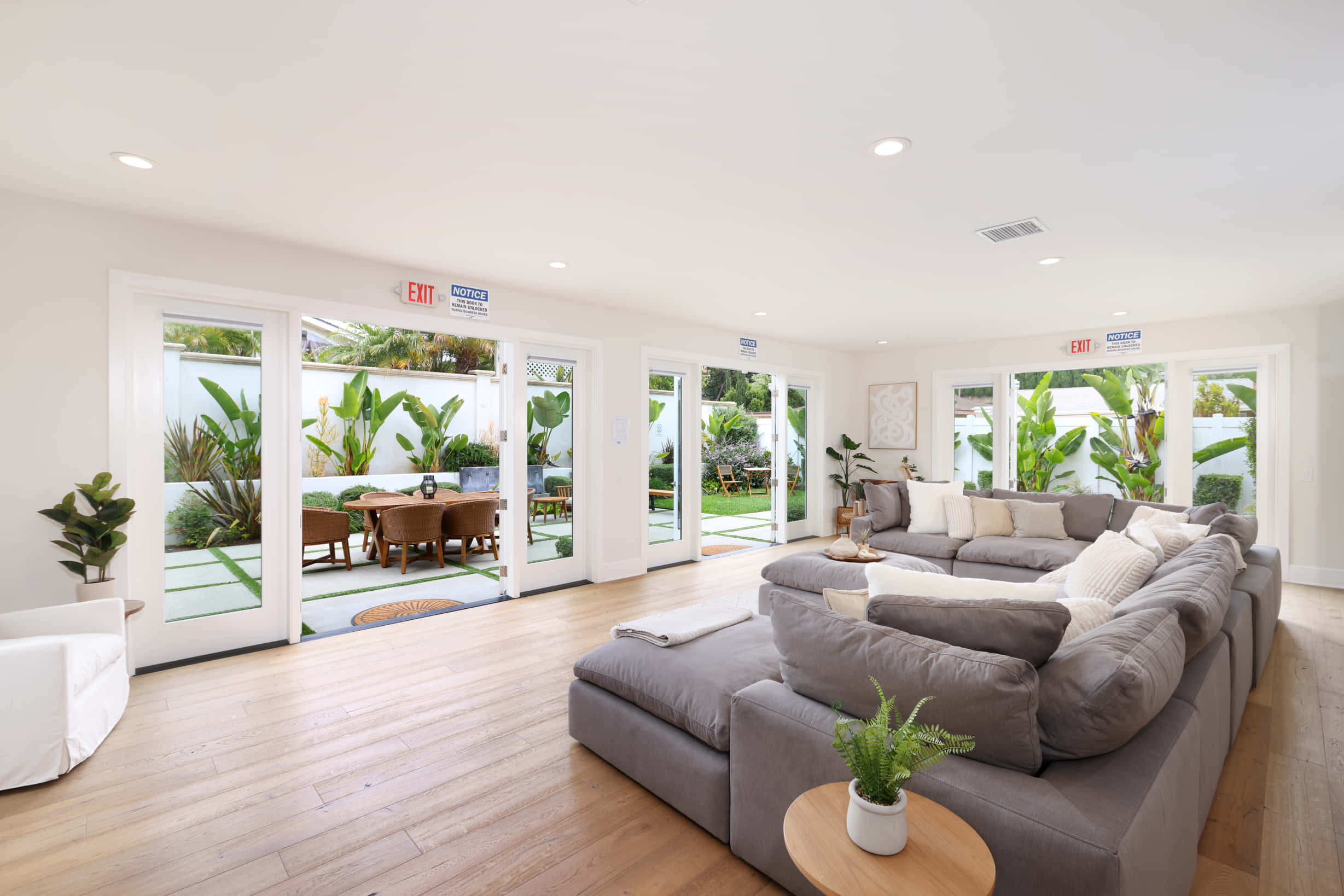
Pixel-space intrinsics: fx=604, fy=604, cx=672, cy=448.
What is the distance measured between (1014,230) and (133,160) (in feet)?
15.3

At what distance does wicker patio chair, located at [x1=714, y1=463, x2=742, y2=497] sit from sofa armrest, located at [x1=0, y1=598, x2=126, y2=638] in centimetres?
1000

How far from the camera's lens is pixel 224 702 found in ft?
10.3

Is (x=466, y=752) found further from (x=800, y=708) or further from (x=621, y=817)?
(x=800, y=708)

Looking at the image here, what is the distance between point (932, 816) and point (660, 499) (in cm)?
537

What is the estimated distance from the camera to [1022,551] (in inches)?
196

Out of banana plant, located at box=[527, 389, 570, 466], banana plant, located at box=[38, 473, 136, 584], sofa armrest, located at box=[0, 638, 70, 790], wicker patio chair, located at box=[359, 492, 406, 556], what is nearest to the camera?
sofa armrest, located at box=[0, 638, 70, 790]

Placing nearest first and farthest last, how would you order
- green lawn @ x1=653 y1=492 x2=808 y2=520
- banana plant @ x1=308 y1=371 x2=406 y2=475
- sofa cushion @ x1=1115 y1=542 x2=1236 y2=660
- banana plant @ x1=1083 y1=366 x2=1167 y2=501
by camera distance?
sofa cushion @ x1=1115 y1=542 x2=1236 y2=660, banana plant @ x1=1083 y1=366 x2=1167 y2=501, banana plant @ x1=308 y1=371 x2=406 y2=475, green lawn @ x1=653 y1=492 x2=808 y2=520

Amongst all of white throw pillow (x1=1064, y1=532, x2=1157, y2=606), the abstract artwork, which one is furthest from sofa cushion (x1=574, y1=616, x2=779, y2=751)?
the abstract artwork

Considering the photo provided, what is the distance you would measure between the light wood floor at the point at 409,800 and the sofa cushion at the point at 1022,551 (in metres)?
1.40

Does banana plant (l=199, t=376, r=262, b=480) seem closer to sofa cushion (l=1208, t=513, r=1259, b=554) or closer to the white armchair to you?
the white armchair

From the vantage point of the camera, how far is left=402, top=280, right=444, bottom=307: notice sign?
Answer: 4.42 m

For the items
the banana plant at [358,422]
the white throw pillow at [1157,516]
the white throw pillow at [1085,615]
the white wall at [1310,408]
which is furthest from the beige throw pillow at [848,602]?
the banana plant at [358,422]

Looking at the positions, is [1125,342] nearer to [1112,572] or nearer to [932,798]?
[1112,572]

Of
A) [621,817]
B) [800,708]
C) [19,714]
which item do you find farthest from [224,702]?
[800,708]
